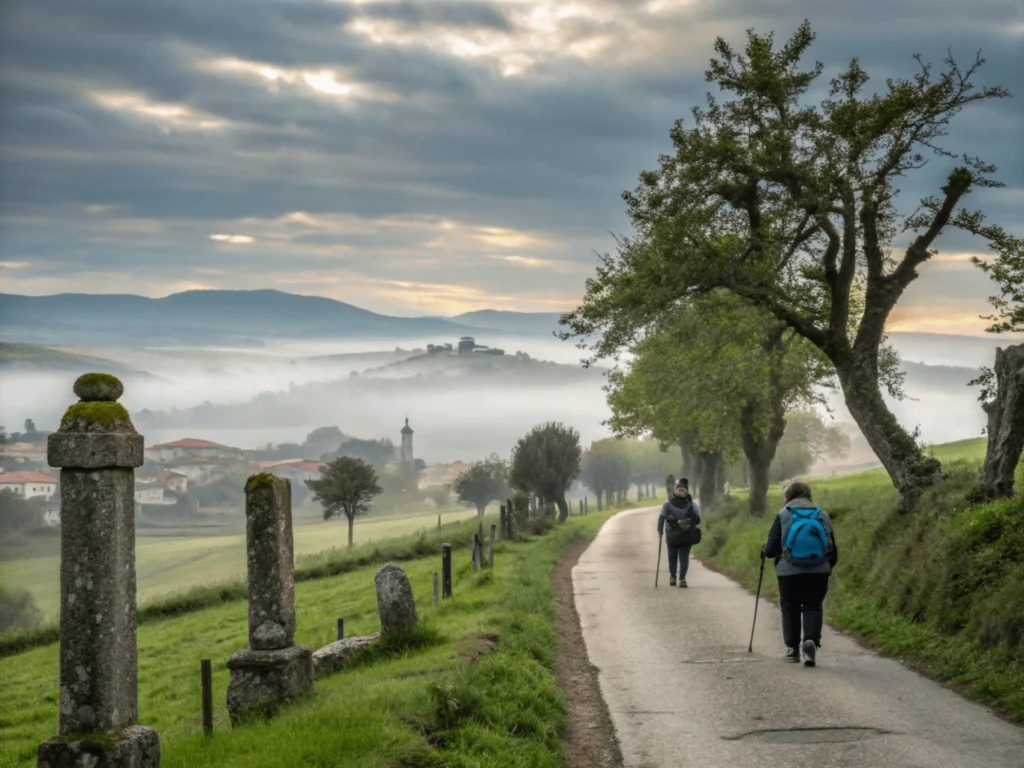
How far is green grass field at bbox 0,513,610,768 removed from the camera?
29.8 feet

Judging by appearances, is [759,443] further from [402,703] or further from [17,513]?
[17,513]

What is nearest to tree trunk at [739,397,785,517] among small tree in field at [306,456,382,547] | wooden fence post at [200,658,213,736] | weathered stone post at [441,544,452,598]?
weathered stone post at [441,544,452,598]

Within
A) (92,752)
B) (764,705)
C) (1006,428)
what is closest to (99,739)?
(92,752)

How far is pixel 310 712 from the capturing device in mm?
10414

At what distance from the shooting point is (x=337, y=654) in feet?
50.1

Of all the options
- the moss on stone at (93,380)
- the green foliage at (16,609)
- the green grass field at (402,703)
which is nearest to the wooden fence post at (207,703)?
the green grass field at (402,703)

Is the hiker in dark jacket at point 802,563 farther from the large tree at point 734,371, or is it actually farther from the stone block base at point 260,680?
the large tree at point 734,371

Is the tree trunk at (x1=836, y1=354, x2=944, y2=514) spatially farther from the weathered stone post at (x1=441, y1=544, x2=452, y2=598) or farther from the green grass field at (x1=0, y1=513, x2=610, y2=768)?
the weathered stone post at (x1=441, y1=544, x2=452, y2=598)

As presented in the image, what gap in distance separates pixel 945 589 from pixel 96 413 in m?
11.7

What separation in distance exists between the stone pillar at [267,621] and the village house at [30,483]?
A: 17822 cm

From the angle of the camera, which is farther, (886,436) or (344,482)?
(344,482)

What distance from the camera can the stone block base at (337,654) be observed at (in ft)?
49.2

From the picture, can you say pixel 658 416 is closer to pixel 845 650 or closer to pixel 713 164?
pixel 713 164

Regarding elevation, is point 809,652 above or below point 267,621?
below
